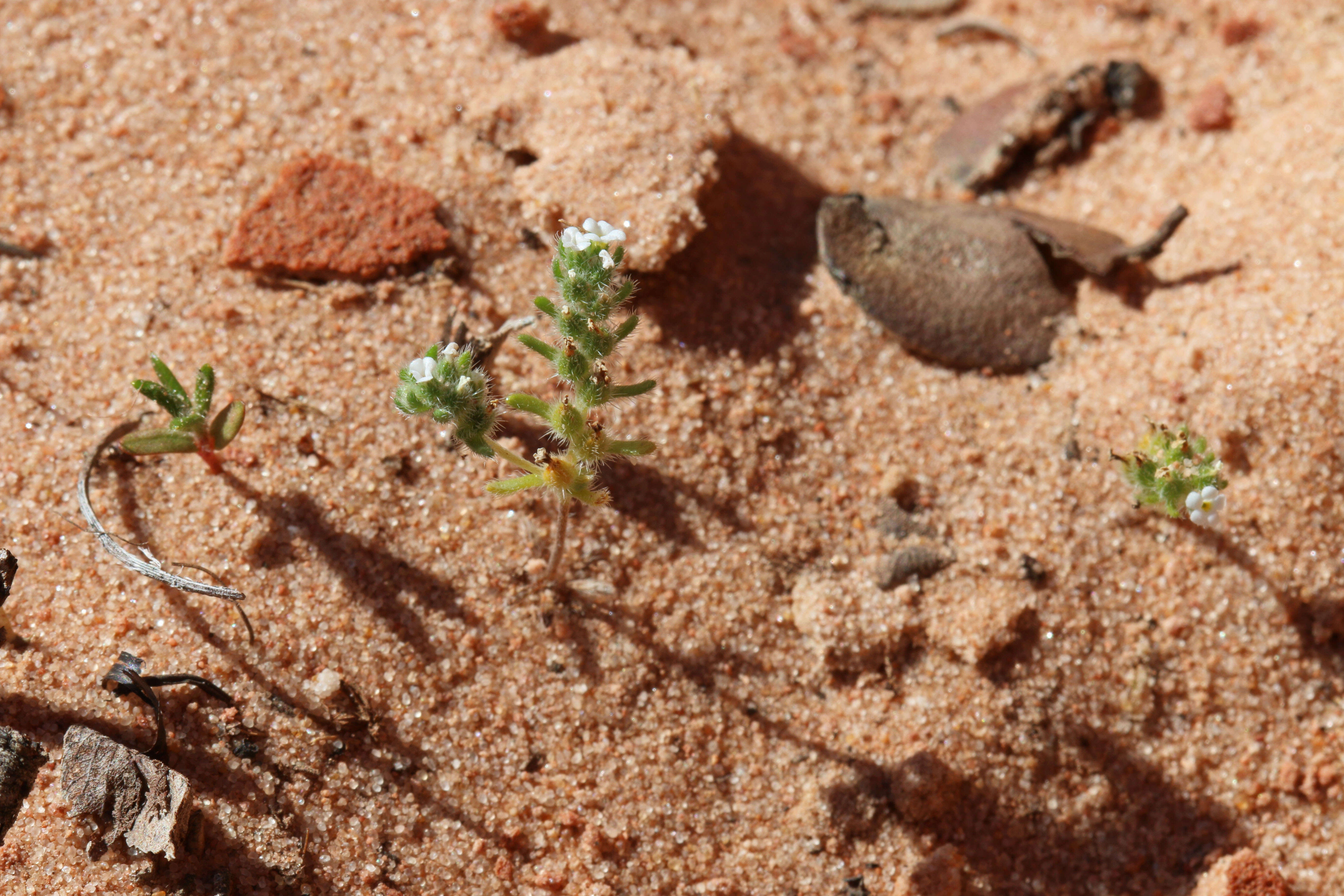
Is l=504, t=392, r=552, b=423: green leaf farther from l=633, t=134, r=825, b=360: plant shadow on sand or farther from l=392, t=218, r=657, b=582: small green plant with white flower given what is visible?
l=633, t=134, r=825, b=360: plant shadow on sand

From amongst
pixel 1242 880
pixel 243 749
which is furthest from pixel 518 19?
pixel 1242 880

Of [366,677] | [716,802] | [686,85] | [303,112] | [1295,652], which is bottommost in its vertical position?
[716,802]

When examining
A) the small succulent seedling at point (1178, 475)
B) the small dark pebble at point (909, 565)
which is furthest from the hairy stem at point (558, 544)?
the small succulent seedling at point (1178, 475)

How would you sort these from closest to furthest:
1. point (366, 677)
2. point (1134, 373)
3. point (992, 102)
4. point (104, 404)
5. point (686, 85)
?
point (366, 677)
point (104, 404)
point (1134, 373)
point (686, 85)
point (992, 102)

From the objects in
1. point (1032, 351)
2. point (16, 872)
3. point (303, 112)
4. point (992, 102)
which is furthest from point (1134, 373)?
point (16, 872)

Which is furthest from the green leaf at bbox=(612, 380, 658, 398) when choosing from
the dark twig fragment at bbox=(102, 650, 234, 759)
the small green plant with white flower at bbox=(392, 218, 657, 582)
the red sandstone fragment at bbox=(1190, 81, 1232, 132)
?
the red sandstone fragment at bbox=(1190, 81, 1232, 132)

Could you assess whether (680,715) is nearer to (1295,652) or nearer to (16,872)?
(16,872)

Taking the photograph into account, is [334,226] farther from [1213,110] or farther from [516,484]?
[1213,110]
